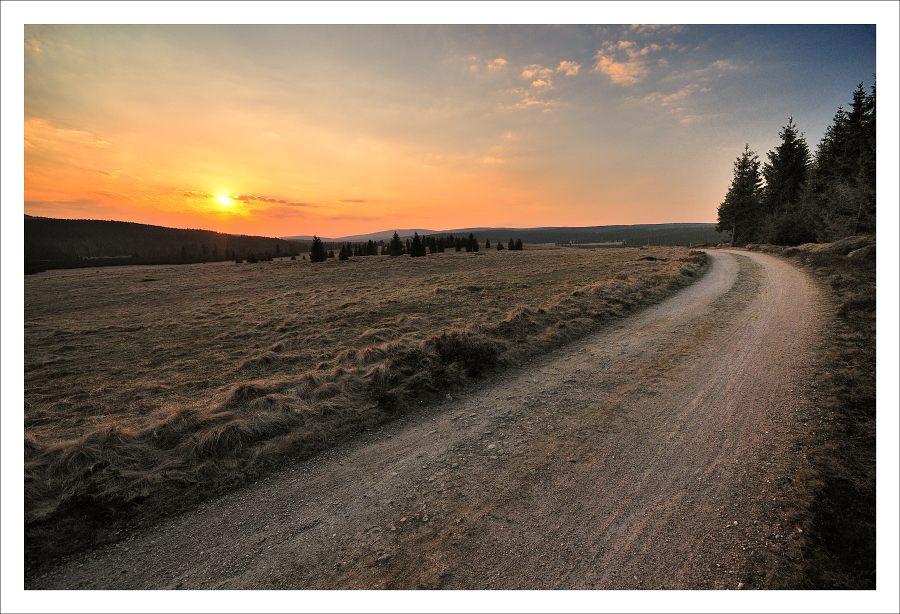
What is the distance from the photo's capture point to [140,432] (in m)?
5.35

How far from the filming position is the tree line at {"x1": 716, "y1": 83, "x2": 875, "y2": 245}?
103 feet

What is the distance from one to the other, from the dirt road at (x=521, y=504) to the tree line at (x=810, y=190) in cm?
2130

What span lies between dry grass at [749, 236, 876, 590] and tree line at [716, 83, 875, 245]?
17702mm

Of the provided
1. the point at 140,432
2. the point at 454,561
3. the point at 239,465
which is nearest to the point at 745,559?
the point at 454,561

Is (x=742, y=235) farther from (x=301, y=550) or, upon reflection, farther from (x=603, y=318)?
(x=301, y=550)

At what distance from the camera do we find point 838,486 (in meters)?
3.97

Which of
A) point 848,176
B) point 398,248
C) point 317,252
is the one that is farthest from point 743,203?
point 317,252

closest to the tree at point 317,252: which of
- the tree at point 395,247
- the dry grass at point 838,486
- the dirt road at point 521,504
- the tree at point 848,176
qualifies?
the tree at point 395,247

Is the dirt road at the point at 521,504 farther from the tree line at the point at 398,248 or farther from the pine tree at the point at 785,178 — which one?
the pine tree at the point at 785,178

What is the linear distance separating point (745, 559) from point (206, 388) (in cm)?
1006

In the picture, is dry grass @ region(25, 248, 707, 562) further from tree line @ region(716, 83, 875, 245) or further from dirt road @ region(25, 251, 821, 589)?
tree line @ region(716, 83, 875, 245)

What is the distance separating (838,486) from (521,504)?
370 centimetres

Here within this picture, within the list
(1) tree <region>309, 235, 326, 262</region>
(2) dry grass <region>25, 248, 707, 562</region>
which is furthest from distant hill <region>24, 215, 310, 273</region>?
(2) dry grass <region>25, 248, 707, 562</region>

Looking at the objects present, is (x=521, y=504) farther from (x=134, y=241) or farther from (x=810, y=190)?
(x=134, y=241)
